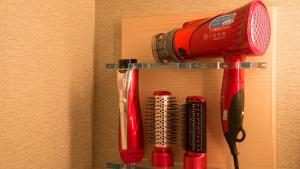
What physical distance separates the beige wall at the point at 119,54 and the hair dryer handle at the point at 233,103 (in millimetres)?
141

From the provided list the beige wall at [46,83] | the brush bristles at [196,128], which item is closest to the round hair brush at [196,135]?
the brush bristles at [196,128]

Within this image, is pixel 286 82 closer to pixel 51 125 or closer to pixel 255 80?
pixel 255 80

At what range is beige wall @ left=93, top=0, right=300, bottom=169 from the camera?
0.73 m

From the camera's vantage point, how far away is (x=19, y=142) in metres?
0.66

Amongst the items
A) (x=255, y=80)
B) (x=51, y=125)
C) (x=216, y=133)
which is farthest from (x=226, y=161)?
(x=51, y=125)

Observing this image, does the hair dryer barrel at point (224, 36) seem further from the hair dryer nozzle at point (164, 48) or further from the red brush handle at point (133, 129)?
the red brush handle at point (133, 129)

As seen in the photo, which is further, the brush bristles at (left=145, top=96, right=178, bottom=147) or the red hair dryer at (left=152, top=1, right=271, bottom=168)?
the brush bristles at (left=145, top=96, right=178, bottom=147)

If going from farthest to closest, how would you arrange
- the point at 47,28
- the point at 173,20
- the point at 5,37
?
the point at 173,20 < the point at 47,28 < the point at 5,37

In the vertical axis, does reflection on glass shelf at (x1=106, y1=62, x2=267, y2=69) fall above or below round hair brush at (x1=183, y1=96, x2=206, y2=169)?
above

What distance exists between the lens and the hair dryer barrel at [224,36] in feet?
1.96

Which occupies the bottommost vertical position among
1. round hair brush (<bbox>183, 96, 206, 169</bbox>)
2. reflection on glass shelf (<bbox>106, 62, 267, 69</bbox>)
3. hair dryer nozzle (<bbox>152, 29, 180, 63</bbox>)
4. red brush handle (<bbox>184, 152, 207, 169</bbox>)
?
red brush handle (<bbox>184, 152, 207, 169</bbox>)

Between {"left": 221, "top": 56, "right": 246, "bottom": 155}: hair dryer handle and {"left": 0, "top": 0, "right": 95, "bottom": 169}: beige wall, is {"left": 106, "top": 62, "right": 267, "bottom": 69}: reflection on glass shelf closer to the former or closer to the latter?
{"left": 221, "top": 56, "right": 246, "bottom": 155}: hair dryer handle

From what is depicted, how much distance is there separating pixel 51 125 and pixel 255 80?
539mm

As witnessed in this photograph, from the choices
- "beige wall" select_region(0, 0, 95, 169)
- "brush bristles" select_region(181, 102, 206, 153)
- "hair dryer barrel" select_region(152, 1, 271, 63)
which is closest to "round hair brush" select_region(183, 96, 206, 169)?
"brush bristles" select_region(181, 102, 206, 153)
